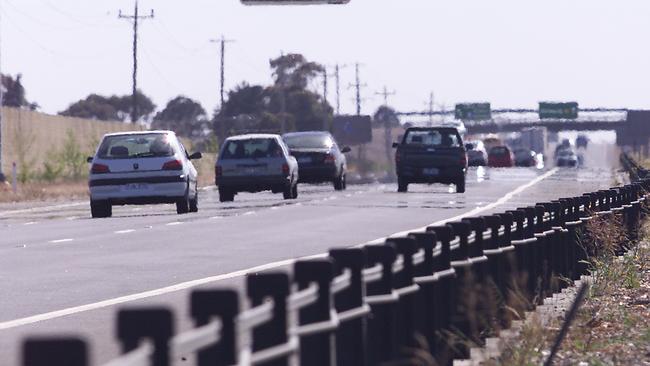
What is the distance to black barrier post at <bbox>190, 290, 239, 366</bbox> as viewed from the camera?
5.05 m

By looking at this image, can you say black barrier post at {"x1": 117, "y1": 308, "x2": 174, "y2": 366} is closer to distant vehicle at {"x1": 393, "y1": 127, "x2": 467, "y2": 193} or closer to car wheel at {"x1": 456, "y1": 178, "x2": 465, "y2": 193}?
distant vehicle at {"x1": 393, "y1": 127, "x2": 467, "y2": 193}

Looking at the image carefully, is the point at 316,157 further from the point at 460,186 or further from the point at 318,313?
the point at 318,313

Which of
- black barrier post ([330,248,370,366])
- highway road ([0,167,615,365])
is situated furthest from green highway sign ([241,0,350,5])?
black barrier post ([330,248,370,366])

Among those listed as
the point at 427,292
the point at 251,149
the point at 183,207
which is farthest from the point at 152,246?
the point at 251,149

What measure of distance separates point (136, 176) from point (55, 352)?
28.3 m

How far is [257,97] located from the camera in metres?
149

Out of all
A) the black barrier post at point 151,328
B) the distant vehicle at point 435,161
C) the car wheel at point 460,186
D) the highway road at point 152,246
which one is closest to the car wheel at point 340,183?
the distant vehicle at point 435,161

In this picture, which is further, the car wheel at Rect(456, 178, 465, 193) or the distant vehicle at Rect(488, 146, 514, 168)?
the distant vehicle at Rect(488, 146, 514, 168)

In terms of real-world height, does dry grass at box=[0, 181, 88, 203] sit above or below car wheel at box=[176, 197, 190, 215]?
below

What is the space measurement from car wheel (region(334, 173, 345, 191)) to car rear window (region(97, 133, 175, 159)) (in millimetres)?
17140

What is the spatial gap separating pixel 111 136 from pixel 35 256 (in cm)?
1213

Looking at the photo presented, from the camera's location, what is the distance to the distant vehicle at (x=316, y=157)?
159 feet

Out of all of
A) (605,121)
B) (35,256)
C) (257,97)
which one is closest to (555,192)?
(35,256)

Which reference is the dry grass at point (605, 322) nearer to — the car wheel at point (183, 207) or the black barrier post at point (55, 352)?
the black barrier post at point (55, 352)
